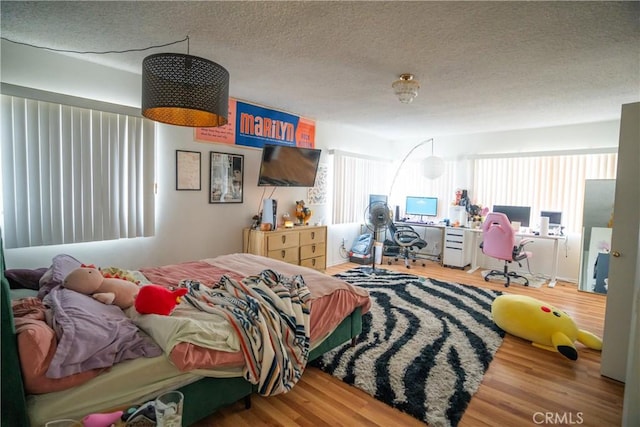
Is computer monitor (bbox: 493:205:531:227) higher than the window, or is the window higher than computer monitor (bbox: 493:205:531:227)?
the window

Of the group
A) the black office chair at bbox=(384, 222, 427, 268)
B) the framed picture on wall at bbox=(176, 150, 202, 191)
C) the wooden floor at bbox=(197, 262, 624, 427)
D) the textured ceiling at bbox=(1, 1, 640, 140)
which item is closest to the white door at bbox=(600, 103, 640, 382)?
the wooden floor at bbox=(197, 262, 624, 427)

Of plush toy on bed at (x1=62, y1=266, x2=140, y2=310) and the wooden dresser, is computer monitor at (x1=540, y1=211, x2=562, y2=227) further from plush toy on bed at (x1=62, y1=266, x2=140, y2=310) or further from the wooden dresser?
plush toy on bed at (x1=62, y1=266, x2=140, y2=310)

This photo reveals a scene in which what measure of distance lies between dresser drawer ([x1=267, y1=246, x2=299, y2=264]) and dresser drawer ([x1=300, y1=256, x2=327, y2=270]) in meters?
0.18

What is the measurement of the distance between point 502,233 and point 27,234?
5.41 meters

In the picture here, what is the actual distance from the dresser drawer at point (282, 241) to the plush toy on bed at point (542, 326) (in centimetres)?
258

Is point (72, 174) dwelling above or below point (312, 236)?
above

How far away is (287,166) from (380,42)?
7.56 ft

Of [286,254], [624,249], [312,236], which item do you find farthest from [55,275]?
[624,249]

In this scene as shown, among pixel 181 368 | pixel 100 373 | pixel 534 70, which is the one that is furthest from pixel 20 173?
pixel 534 70

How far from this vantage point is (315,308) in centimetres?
220

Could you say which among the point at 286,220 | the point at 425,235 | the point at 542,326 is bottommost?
the point at 542,326

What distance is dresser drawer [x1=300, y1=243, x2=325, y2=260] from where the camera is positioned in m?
4.61

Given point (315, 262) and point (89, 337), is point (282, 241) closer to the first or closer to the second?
point (315, 262)

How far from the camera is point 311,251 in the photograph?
475 cm
